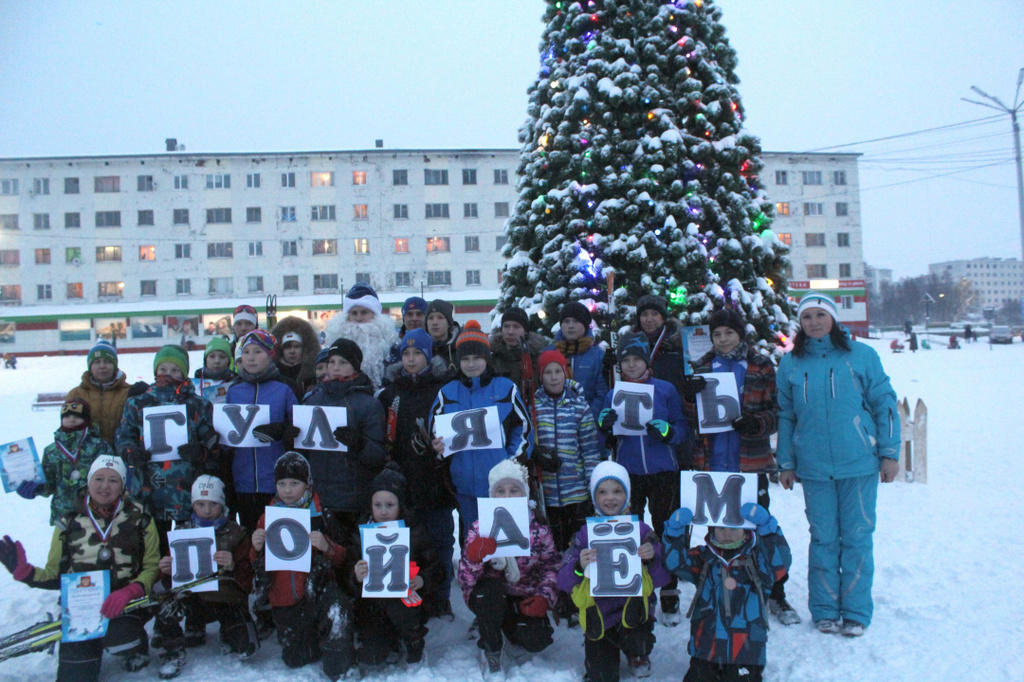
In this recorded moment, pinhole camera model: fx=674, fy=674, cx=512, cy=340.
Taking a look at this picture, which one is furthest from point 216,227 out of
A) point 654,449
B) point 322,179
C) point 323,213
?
point 654,449

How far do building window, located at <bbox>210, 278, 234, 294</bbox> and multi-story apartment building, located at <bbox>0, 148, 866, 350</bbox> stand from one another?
0.10 m

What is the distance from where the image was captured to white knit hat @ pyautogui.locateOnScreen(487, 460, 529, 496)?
4574mm

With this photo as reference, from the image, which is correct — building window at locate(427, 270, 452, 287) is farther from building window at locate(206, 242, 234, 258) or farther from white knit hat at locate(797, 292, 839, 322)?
white knit hat at locate(797, 292, 839, 322)

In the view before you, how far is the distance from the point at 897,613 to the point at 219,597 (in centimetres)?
484

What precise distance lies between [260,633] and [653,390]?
338 cm

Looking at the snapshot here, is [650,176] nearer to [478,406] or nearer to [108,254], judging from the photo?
[478,406]

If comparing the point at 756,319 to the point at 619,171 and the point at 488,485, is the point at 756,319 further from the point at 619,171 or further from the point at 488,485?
the point at 488,485

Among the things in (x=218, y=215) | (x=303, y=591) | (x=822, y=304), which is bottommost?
(x=303, y=591)

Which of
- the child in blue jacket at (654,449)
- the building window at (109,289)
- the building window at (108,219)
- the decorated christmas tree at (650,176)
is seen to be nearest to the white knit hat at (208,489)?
the child in blue jacket at (654,449)

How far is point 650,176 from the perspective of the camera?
943cm

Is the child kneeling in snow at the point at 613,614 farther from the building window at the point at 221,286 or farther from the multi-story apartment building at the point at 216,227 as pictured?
the building window at the point at 221,286

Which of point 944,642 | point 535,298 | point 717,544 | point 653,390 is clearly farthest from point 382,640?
point 535,298

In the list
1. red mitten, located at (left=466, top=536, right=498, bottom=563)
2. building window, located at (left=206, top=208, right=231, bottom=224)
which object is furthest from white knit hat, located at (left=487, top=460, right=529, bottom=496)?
building window, located at (left=206, top=208, right=231, bottom=224)

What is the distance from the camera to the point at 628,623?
161 inches
